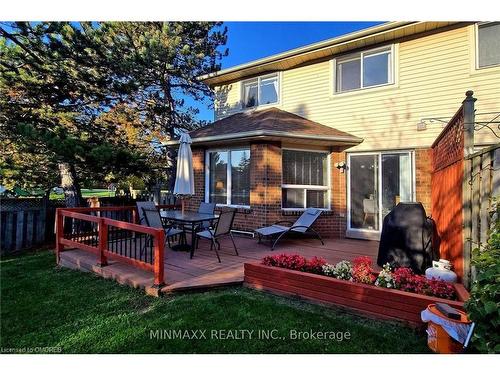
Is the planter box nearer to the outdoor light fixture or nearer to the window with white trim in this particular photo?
the window with white trim

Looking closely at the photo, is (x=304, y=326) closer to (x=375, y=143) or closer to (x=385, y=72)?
(x=375, y=143)

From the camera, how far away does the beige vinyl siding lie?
23.7 feet

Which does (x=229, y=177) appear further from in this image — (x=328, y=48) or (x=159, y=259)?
(x=159, y=259)

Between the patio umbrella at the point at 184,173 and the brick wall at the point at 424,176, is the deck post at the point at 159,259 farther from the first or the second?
the brick wall at the point at 424,176

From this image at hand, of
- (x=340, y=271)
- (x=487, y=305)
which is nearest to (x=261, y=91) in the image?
(x=340, y=271)

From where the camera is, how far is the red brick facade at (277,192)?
309 inches

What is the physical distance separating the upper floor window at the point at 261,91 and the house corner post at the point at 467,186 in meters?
7.34

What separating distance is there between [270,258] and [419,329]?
2223 millimetres

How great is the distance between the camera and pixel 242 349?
3152mm

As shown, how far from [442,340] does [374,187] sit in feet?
19.9

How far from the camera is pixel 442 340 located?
2.93m

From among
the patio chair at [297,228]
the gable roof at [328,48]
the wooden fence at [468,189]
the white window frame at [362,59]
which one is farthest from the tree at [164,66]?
the wooden fence at [468,189]
